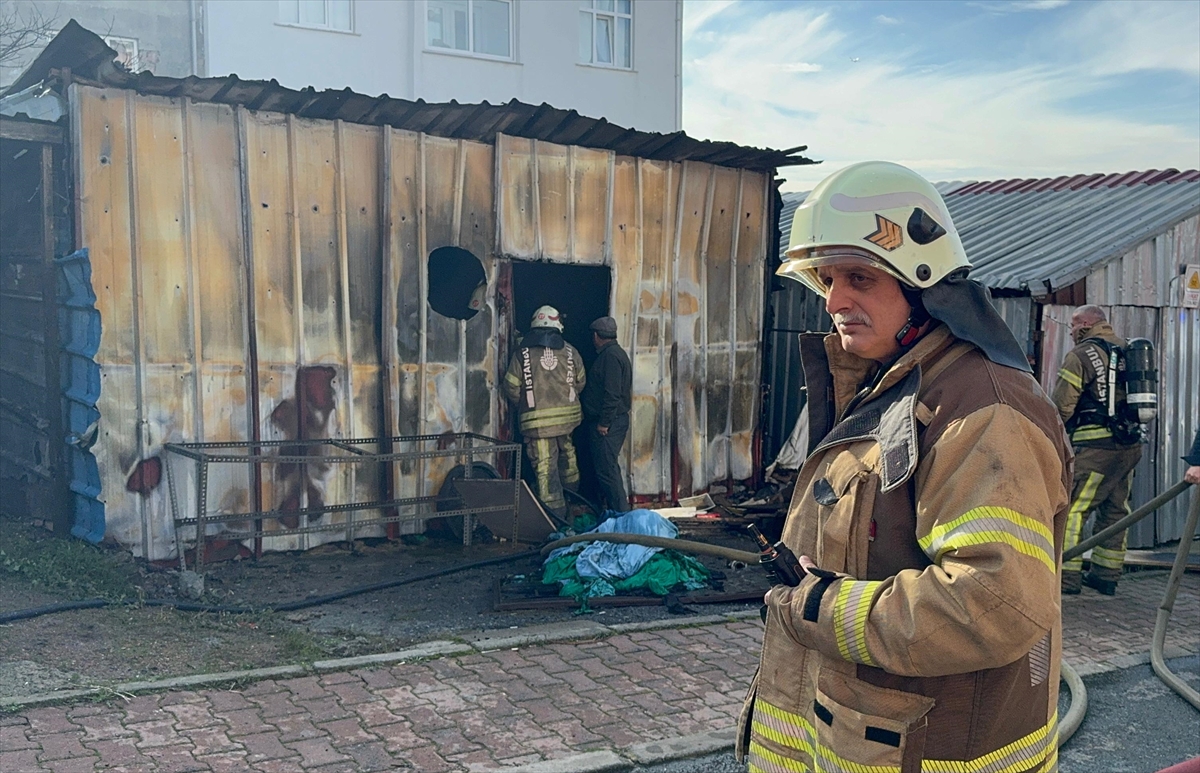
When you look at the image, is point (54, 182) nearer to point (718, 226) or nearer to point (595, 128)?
point (595, 128)

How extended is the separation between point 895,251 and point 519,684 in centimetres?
381

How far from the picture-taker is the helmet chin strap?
235 cm

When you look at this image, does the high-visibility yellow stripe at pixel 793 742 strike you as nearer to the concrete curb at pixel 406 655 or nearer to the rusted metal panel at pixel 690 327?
the concrete curb at pixel 406 655

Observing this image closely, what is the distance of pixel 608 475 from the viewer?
9766 mm

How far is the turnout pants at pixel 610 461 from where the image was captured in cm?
975

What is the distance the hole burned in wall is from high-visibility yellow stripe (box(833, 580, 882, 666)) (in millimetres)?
7220

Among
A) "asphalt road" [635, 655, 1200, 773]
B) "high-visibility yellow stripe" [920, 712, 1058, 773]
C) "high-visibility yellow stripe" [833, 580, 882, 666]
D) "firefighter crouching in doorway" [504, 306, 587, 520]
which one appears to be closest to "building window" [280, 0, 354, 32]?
"firefighter crouching in doorway" [504, 306, 587, 520]

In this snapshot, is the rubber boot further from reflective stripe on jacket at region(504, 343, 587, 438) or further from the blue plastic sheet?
→ reflective stripe on jacket at region(504, 343, 587, 438)

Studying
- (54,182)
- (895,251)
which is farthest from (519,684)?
(54,182)

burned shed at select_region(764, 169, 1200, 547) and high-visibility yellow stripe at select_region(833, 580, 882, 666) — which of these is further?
burned shed at select_region(764, 169, 1200, 547)

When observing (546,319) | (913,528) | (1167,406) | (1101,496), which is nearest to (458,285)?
(546,319)

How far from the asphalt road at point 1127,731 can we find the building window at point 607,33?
16.4 metres

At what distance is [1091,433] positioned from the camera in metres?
8.23

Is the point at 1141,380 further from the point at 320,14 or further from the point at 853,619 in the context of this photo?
the point at 320,14
